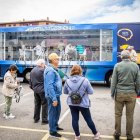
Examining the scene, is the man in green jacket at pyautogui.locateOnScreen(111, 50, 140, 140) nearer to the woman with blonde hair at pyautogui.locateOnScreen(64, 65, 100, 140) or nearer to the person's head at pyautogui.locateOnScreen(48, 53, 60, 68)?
the woman with blonde hair at pyautogui.locateOnScreen(64, 65, 100, 140)

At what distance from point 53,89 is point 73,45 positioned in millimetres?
10061

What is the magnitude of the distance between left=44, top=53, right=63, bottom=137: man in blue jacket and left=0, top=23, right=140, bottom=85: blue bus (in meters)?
9.06

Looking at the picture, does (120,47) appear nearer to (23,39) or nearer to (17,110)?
(23,39)

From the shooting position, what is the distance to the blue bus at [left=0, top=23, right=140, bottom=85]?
50.2ft

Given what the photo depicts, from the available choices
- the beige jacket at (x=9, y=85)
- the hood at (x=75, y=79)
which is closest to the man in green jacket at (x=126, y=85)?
the hood at (x=75, y=79)

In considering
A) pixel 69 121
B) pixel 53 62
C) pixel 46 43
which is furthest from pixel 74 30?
pixel 53 62

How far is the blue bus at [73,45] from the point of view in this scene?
15.3 m

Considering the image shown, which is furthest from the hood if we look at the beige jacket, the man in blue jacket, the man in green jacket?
the beige jacket

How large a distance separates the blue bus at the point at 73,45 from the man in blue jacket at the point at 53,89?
29.7 ft

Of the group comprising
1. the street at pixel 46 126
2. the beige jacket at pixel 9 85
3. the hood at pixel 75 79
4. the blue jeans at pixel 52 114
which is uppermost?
the hood at pixel 75 79

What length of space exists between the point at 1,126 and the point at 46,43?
32.0 feet

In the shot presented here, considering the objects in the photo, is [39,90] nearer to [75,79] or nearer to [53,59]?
[53,59]

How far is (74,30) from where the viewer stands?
53.3 feet

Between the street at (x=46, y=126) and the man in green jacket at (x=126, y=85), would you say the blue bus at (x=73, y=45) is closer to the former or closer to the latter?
the street at (x=46, y=126)
